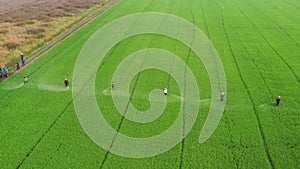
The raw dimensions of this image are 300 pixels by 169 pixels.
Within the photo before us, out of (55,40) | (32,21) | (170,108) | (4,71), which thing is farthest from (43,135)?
(32,21)

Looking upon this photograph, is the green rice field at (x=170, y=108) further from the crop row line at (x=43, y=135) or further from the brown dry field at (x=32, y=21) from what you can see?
the brown dry field at (x=32, y=21)

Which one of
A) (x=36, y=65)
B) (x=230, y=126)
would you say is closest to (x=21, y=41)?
(x=36, y=65)

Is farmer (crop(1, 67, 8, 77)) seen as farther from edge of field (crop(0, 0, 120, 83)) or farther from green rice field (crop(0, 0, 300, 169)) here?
green rice field (crop(0, 0, 300, 169))

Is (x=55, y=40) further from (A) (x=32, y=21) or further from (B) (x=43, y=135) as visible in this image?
(B) (x=43, y=135)

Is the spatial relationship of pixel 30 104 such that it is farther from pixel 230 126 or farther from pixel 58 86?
pixel 230 126

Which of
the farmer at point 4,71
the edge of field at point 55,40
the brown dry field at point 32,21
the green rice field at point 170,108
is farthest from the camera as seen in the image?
the brown dry field at point 32,21

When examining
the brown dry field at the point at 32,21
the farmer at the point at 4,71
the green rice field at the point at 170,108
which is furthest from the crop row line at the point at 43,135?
the brown dry field at the point at 32,21

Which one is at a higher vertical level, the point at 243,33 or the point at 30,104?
the point at 243,33
